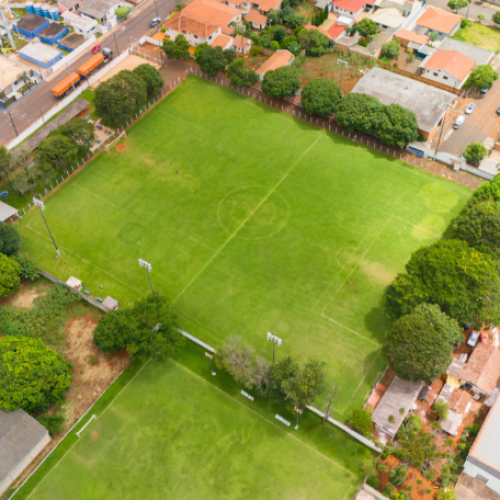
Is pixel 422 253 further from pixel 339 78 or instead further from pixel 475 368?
pixel 339 78

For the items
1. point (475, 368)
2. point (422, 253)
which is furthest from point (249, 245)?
point (475, 368)

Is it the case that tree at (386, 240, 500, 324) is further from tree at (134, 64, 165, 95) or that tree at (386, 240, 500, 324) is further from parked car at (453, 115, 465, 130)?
tree at (134, 64, 165, 95)

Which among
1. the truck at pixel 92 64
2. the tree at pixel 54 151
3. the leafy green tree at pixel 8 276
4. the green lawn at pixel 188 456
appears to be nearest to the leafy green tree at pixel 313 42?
the truck at pixel 92 64

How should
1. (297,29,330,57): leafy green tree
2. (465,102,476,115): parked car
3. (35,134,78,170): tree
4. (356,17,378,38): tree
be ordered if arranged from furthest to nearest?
(356,17,378,38): tree < (297,29,330,57): leafy green tree < (465,102,476,115): parked car < (35,134,78,170): tree

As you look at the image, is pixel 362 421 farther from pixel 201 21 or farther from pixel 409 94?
pixel 201 21

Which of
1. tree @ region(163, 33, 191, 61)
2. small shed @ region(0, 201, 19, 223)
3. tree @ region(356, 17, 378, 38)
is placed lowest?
small shed @ region(0, 201, 19, 223)

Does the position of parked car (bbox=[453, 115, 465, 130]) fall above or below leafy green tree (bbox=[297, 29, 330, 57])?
below

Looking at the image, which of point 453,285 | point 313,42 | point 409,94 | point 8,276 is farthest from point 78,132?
point 453,285

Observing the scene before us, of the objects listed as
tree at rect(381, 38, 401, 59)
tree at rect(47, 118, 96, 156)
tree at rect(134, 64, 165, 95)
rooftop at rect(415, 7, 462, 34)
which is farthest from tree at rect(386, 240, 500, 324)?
rooftop at rect(415, 7, 462, 34)
